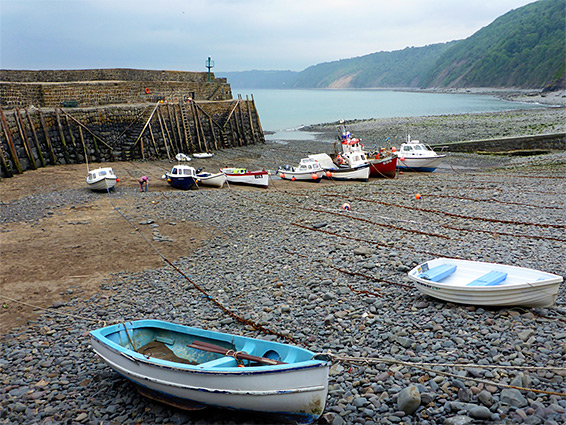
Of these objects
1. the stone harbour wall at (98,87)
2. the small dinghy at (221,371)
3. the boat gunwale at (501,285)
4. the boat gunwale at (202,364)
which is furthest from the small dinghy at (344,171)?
the boat gunwale at (202,364)

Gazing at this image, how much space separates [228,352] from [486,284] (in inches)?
187

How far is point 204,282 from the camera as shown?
10703 mm

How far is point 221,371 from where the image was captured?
5.54 meters

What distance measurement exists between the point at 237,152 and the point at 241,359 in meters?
34.3

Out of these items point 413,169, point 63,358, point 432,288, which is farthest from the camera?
point 413,169

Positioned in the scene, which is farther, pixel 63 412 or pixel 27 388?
pixel 27 388

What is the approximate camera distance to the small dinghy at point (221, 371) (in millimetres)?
5398

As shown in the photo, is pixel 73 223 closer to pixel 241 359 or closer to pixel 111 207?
pixel 111 207

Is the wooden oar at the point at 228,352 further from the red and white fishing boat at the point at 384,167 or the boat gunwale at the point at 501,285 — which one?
the red and white fishing boat at the point at 384,167

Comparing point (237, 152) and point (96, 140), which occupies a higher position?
point (96, 140)

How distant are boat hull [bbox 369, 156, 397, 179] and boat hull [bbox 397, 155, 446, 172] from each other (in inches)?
97.9

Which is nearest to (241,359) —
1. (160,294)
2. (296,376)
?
(296,376)

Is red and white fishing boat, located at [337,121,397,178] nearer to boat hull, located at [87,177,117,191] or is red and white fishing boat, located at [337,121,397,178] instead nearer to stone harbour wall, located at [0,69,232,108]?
boat hull, located at [87,177,117,191]

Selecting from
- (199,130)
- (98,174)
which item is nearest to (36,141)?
(98,174)
